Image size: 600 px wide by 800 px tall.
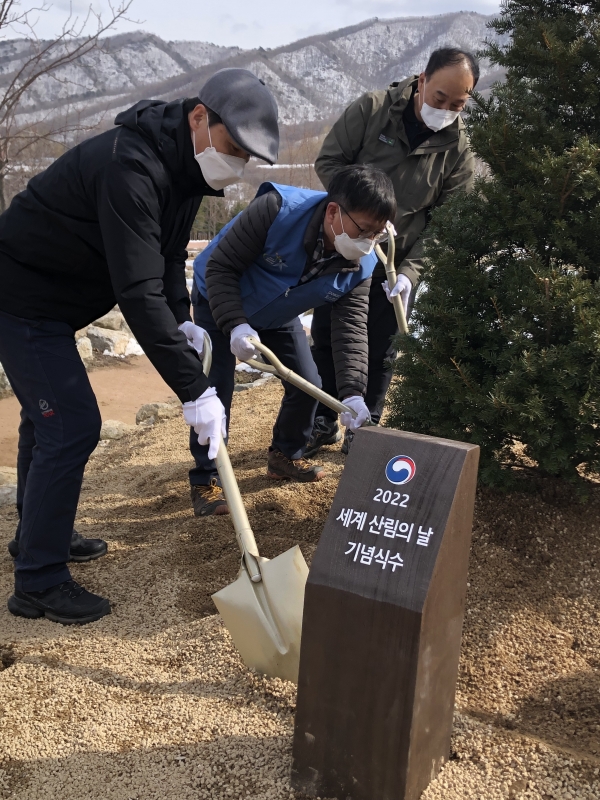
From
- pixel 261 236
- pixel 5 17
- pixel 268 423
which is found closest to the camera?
pixel 261 236

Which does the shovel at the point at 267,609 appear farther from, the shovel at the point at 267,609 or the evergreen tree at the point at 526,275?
the evergreen tree at the point at 526,275

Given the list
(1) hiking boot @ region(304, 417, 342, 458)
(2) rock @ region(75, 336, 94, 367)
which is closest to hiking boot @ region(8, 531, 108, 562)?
(1) hiking boot @ region(304, 417, 342, 458)

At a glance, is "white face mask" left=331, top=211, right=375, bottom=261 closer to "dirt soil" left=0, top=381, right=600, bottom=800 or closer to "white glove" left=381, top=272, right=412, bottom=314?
"white glove" left=381, top=272, right=412, bottom=314

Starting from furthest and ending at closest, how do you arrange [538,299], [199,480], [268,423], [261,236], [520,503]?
[268,423] → [199,480] → [261,236] → [520,503] → [538,299]

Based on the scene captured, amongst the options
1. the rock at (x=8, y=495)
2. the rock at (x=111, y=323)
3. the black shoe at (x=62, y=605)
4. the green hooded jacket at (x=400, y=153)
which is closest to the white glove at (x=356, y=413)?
the green hooded jacket at (x=400, y=153)

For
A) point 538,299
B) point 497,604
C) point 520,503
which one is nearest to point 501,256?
point 538,299

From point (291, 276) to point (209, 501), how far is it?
116 cm

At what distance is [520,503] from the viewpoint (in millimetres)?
2916

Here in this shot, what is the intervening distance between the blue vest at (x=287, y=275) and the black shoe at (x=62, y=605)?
1401mm

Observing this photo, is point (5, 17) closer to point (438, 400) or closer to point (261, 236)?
point (261, 236)

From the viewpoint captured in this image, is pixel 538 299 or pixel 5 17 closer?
pixel 538 299

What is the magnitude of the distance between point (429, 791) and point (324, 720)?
0.32m

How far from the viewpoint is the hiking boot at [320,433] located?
435 cm

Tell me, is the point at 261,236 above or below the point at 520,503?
above
